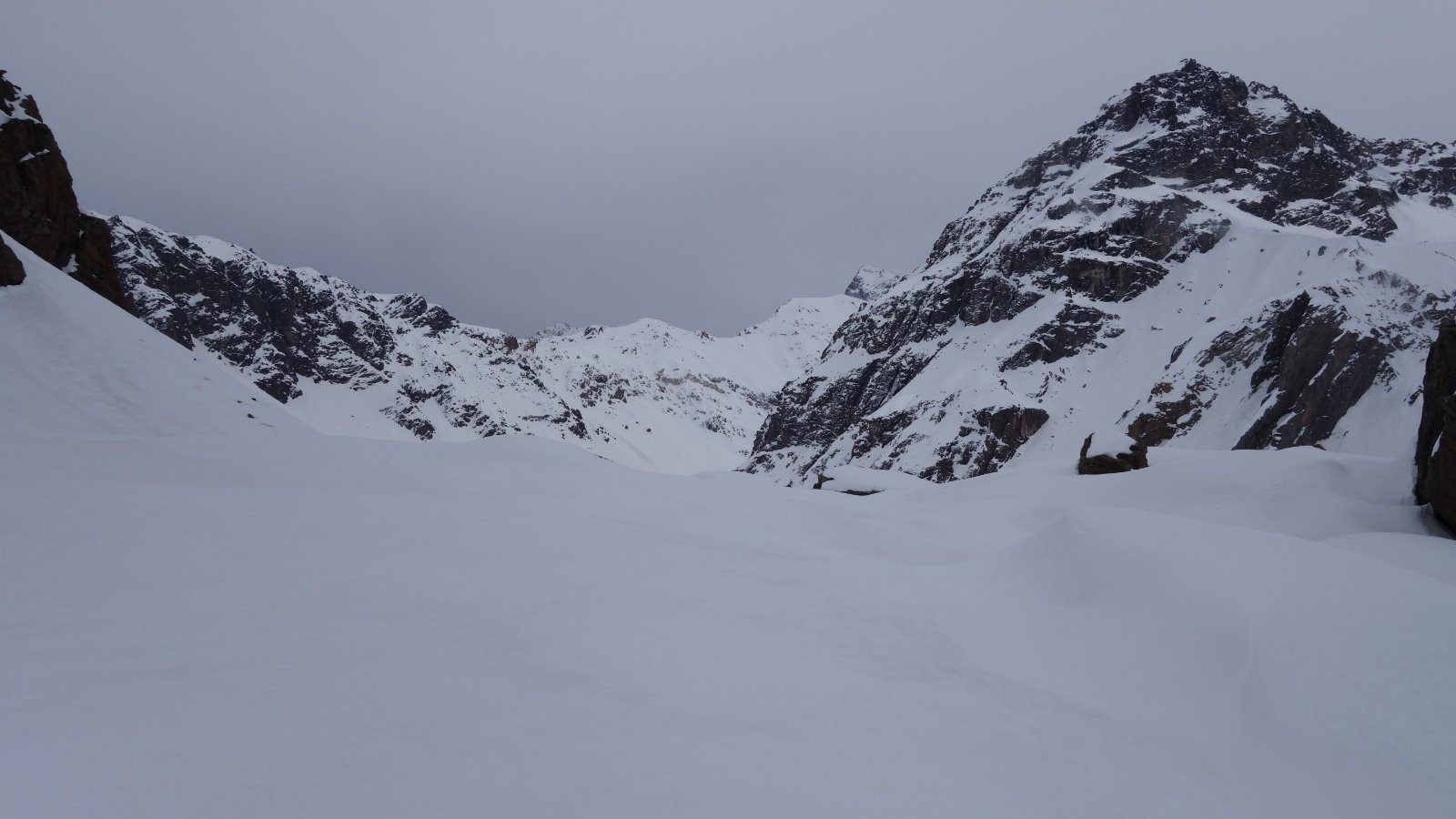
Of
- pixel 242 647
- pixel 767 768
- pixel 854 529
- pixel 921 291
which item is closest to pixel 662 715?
pixel 767 768

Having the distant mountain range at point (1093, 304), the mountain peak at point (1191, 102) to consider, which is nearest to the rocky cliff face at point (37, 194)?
the distant mountain range at point (1093, 304)

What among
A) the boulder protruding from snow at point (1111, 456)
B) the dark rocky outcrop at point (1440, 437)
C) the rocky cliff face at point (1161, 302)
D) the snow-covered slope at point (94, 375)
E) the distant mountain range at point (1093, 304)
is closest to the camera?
the dark rocky outcrop at point (1440, 437)

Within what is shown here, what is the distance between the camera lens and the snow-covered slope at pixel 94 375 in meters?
15.2

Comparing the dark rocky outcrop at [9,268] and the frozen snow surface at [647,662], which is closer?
the frozen snow surface at [647,662]

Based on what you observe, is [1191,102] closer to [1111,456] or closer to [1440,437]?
[1111,456]

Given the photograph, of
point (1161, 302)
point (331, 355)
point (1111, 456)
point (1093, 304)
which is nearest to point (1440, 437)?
point (1111, 456)

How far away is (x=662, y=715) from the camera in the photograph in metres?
4.18

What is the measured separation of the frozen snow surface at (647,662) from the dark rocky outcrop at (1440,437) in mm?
2325

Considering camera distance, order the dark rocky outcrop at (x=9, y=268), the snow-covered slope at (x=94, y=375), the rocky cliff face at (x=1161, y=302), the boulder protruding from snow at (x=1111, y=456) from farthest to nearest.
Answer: the rocky cliff face at (x=1161, y=302) < the boulder protruding from snow at (x=1111, y=456) < the dark rocky outcrop at (x=9, y=268) < the snow-covered slope at (x=94, y=375)

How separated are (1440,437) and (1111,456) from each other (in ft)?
41.0

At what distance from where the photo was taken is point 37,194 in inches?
1016

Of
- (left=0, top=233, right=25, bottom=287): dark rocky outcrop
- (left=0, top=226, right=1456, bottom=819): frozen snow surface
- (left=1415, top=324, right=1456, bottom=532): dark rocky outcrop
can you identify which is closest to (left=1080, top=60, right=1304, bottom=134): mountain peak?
(left=1415, top=324, right=1456, bottom=532): dark rocky outcrop

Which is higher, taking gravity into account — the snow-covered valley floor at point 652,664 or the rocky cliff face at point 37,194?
the rocky cliff face at point 37,194

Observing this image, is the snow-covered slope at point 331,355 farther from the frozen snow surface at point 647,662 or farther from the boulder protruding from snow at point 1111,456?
the frozen snow surface at point 647,662
